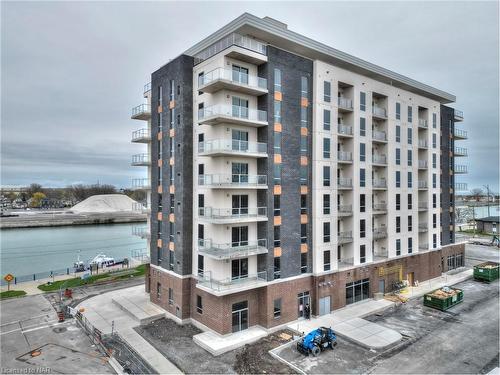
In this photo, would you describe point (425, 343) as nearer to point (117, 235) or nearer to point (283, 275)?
point (283, 275)

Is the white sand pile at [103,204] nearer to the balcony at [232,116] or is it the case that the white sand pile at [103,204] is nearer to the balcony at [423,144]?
the balcony at [423,144]

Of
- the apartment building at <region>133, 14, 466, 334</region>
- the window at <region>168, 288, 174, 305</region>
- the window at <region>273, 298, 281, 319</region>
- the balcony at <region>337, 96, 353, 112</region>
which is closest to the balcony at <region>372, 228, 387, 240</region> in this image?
the apartment building at <region>133, 14, 466, 334</region>

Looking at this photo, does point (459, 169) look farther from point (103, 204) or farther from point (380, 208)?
point (103, 204)

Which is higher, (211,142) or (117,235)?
(211,142)

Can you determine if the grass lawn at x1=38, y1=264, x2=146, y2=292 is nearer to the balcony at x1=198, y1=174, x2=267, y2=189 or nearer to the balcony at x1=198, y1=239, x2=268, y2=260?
the balcony at x1=198, y1=239, x2=268, y2=260

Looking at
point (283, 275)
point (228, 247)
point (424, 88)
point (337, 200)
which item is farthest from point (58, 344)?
point (424, 88)

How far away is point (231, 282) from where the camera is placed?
19844 mm

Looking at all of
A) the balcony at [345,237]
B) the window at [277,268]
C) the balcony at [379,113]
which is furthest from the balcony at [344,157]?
the window at [277,268]

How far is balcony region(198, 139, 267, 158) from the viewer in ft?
63.5

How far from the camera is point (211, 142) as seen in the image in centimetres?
1983

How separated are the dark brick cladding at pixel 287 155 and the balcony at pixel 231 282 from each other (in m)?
0.59

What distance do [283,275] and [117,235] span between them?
63274 mm

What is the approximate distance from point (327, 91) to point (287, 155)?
6.43m

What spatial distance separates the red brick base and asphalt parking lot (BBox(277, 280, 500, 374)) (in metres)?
2.90
